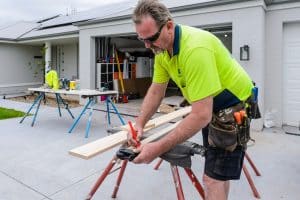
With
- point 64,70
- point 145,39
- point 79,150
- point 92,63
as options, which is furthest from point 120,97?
point 145,39

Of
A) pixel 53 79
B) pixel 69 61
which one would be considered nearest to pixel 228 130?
pixel 53 79

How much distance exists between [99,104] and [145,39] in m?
9.04

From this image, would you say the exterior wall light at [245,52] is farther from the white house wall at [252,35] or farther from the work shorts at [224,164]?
the work shorts at [224,164]

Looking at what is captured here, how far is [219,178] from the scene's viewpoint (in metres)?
1.82

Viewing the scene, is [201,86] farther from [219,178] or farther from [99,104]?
[99,104]

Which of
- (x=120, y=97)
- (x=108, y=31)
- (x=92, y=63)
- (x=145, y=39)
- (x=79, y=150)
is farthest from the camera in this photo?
(x=120, y=97)

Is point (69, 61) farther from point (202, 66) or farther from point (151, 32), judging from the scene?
point (202, 66)

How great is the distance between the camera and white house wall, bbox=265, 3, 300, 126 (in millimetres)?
6656

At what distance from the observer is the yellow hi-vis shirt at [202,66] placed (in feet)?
4.82

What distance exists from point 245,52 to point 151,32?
5.49 meters

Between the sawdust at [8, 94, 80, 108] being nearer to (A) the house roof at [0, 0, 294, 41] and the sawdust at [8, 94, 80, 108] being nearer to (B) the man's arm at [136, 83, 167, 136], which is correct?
(A) the house roof at [0, 0, 294, 41]

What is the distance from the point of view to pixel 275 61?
6793mm

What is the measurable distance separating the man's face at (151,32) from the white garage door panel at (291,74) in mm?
6054

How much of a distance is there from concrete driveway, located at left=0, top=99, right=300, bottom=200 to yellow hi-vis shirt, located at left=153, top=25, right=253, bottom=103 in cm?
186
